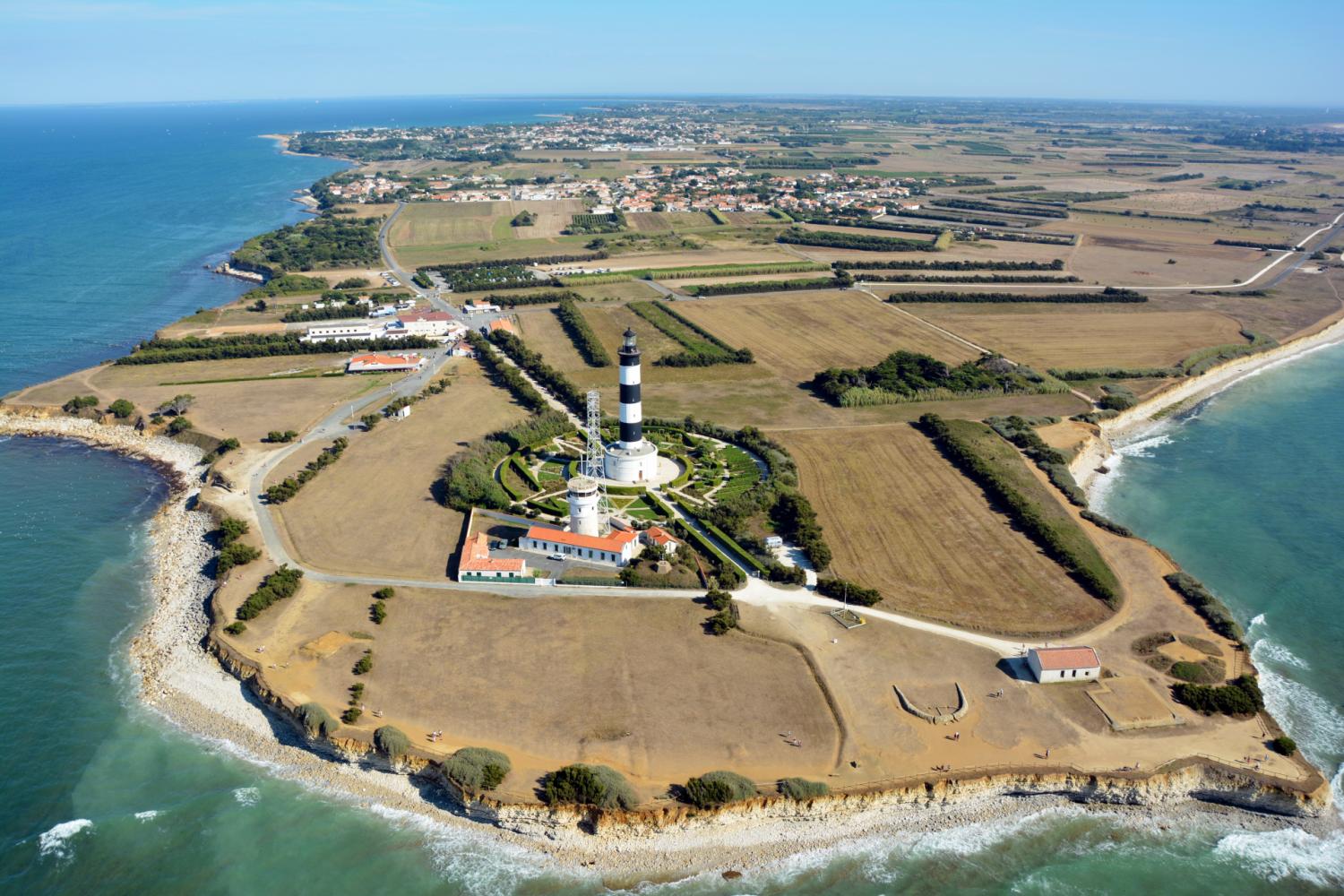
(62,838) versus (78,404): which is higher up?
(78,404)

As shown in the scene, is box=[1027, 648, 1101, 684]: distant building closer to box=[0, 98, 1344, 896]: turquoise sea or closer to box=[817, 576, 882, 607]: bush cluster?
box=[0, 98, 1344, 896]: turquoise sea

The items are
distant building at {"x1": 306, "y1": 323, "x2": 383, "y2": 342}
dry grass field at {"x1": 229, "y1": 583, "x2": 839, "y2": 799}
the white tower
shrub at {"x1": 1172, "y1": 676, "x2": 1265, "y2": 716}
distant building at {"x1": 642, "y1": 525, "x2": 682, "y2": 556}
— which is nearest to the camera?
dry grass field at {"x1": 229, "y1": 583, "x2": 839, "y2": 799}

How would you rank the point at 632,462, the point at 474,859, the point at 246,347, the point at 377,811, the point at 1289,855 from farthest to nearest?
the point at 246,347 < the point at 632,462 < the point at 377,811 < the point at 1289,855 < the point at 474,859

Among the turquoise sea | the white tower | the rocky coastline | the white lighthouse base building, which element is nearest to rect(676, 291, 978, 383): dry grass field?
the white lighthouse base building

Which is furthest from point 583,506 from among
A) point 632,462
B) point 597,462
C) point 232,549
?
A: point 232,549

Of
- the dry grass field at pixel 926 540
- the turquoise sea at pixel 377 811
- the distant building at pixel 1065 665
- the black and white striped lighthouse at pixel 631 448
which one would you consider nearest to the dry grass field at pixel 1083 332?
the turquoise sea at pixel 377 811

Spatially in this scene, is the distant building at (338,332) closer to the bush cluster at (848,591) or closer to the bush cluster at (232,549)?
the bush cluster at (232,549)

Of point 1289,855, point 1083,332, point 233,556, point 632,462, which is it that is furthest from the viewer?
point 1083,332

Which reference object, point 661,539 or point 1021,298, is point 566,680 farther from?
point 1021,298
